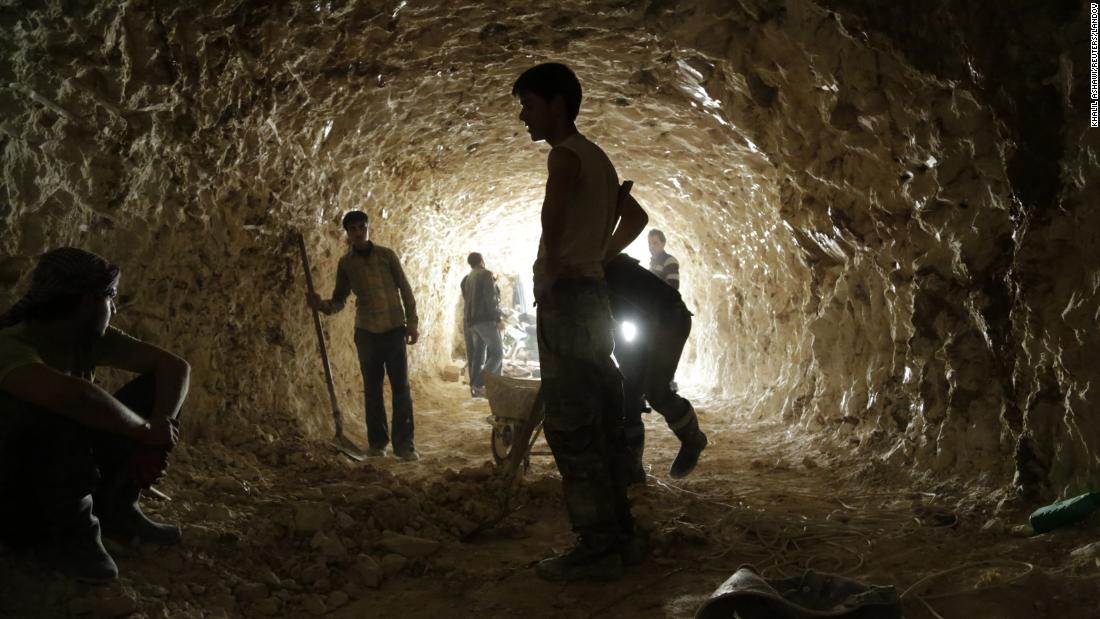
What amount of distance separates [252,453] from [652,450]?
2.87m

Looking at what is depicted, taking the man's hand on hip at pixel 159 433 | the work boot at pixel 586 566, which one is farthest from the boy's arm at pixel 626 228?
the man's hand on hip at pixel 159 433

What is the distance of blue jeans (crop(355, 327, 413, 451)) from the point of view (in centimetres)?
516

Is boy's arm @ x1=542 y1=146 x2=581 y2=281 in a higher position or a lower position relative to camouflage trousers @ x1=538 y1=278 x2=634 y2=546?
higher

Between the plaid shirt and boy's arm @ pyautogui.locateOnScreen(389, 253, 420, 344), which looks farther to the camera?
boy's arm @ pyautogui.locateOnScreen(389, 253, 420, 344)

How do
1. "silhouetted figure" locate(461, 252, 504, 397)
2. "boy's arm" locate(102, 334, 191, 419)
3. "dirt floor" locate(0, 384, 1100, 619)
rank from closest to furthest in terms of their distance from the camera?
"dirt floor" locate(0, 384, 1100, 619)
"boy's arm" locate(102, 334, 191, 419)
"silhouetted figure" locate(461, 252, 504, 397)

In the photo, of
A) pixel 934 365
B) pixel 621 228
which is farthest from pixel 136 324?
pixel 934 365

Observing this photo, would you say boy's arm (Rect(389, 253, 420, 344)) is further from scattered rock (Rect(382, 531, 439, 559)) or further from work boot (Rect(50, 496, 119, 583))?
work boot (Rect(50, 496, 119, 583))

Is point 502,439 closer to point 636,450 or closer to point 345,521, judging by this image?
point 636,450

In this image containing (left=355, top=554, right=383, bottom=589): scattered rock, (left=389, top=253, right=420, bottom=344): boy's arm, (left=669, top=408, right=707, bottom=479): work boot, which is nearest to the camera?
(left=355, top=554, right=383, bottom=589): scattered rock

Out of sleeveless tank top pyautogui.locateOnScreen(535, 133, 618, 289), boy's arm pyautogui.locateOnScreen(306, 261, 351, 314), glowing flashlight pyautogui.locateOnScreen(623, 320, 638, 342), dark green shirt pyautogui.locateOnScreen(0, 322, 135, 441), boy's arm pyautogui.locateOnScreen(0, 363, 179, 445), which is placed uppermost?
sleeveless tank top pyautogui.locateOnScreen(535, 133, 618, 289)

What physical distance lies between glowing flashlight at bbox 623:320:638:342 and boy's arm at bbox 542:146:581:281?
97 cm

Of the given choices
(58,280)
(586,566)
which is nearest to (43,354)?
(58,280)

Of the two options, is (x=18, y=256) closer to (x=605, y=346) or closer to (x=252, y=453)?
(x=252, y=453)

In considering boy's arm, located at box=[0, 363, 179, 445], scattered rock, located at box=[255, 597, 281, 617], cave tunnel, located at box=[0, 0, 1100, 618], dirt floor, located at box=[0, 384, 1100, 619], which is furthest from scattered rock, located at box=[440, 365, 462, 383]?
boy's arm, located at box=[0, 363, 179, 445]
